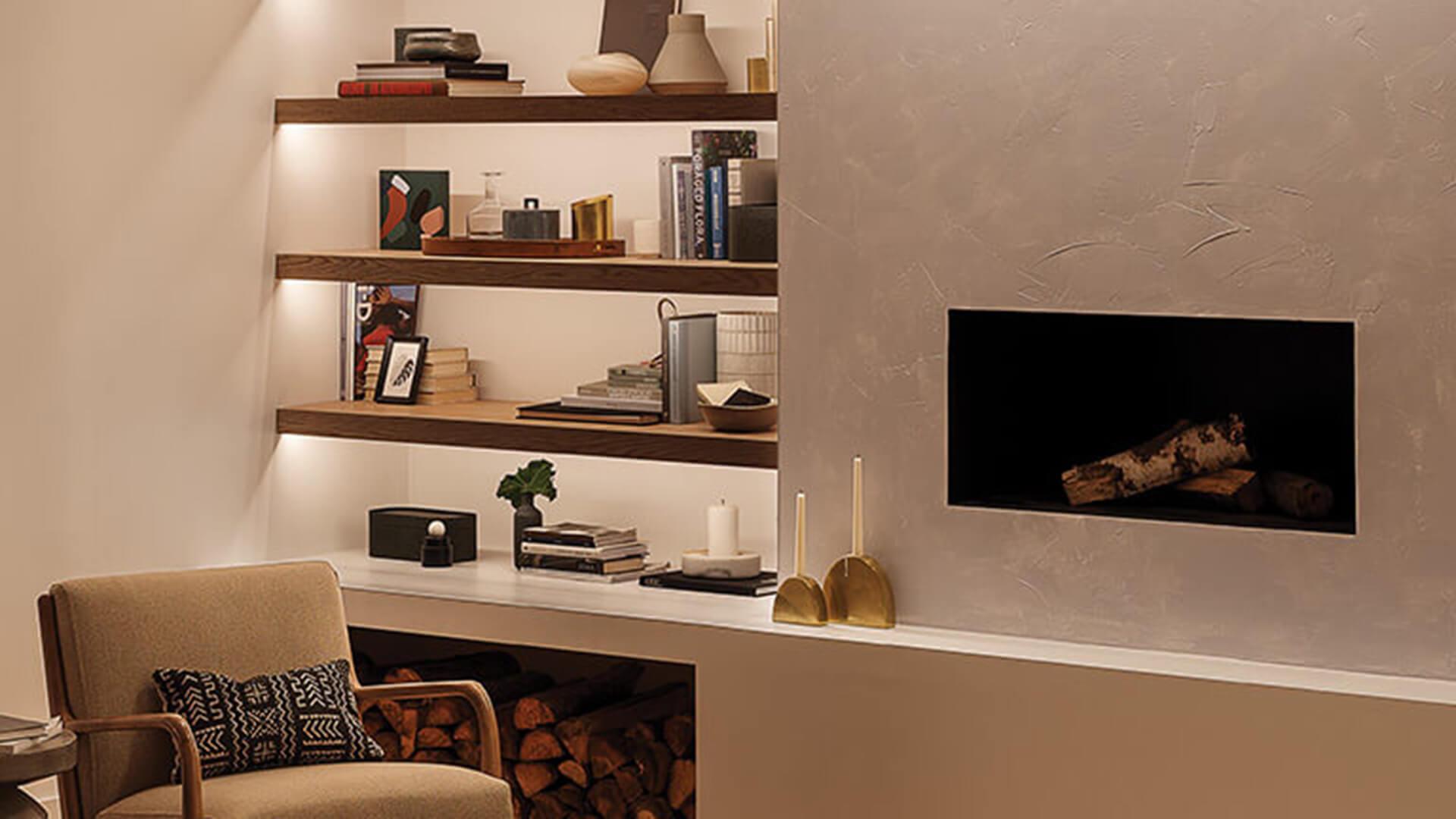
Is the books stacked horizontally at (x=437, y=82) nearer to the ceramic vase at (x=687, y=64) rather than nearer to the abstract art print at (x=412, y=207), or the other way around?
the abstract art print at (x=412, y=207)

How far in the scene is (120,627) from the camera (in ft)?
12.8

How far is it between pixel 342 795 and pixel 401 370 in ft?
6.44

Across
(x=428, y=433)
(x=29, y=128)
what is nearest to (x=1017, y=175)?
(x=428, y=433)

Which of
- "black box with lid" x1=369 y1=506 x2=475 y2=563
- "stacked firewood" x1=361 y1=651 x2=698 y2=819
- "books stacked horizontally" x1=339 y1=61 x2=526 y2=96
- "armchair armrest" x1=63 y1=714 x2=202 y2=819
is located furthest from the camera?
"black box with lid" x1=369 y1=506 x2=475 y2=563

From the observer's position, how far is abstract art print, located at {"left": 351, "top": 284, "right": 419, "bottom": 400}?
5562 millimetres

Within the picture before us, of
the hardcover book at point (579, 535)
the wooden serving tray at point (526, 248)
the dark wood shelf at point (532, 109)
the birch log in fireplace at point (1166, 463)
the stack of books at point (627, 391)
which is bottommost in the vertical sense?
the hardcover book at point (579, 535)

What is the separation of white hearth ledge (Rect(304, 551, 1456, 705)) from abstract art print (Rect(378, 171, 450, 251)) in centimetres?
88

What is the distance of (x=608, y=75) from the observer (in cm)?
499

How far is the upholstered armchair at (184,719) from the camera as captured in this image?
368cm

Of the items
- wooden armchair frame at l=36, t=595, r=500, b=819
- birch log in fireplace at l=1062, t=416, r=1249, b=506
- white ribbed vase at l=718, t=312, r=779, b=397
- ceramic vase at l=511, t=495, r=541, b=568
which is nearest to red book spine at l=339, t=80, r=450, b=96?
white ribbed vase at l=718, t=312, r=779, b=397

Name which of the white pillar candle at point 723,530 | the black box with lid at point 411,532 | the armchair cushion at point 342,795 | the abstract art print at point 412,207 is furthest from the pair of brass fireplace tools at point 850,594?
the abstract art print at point 412,207

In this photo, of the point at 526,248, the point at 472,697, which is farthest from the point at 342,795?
the point at 526,248

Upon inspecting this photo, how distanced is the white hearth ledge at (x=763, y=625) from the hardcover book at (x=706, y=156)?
0.88 metres

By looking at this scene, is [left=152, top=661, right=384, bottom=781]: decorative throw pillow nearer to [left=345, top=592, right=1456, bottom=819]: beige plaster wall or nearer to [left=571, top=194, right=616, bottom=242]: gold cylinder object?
[left=345, top=592, right=1456, bottom=819]: beige plaster wall
